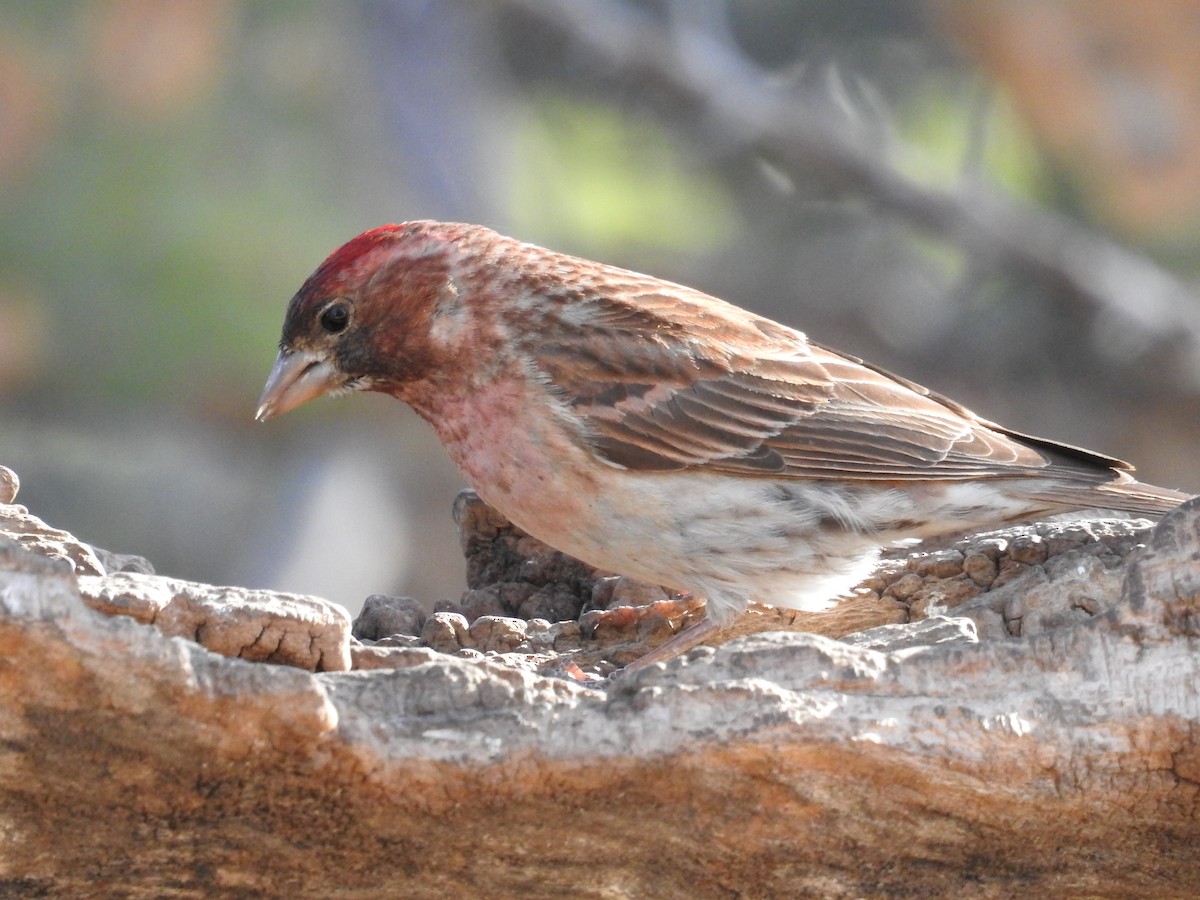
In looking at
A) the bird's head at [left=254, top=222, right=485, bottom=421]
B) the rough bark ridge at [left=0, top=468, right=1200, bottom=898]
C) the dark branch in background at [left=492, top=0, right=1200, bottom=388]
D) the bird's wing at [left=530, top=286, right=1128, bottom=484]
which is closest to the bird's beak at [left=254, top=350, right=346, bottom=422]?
the bird's head at [left=254, top=222, right=485, bottom=421]

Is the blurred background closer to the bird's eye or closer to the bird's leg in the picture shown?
the bird's eye

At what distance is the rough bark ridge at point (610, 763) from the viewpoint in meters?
2.60

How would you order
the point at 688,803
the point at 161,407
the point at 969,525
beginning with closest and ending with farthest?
1. the point at 688,803
2. the point at 969,525
3. the point at 161,407

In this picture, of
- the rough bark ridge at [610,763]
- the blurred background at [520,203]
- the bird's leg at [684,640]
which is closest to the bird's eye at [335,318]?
the bird's leg at [684,640]

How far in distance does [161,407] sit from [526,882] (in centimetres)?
668

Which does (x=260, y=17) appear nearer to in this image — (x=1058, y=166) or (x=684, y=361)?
(x=1058, y=166)

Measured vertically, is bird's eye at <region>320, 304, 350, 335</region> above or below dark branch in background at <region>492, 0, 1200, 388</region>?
below

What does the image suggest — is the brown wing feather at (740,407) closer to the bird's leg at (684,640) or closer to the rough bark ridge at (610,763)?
the bird's leg at (684,640)

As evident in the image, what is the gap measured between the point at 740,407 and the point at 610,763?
2156 mm

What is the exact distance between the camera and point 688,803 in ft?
9.27

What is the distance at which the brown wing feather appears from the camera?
15.2 ft

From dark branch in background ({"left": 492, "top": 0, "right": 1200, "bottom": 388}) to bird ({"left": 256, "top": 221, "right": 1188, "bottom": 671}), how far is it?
13.0ft

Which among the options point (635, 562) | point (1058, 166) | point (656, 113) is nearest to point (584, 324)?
point (635, 562)

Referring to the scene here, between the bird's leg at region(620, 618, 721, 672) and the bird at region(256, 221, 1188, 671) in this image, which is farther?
the bird at region(256, 221, 1188, 671)
